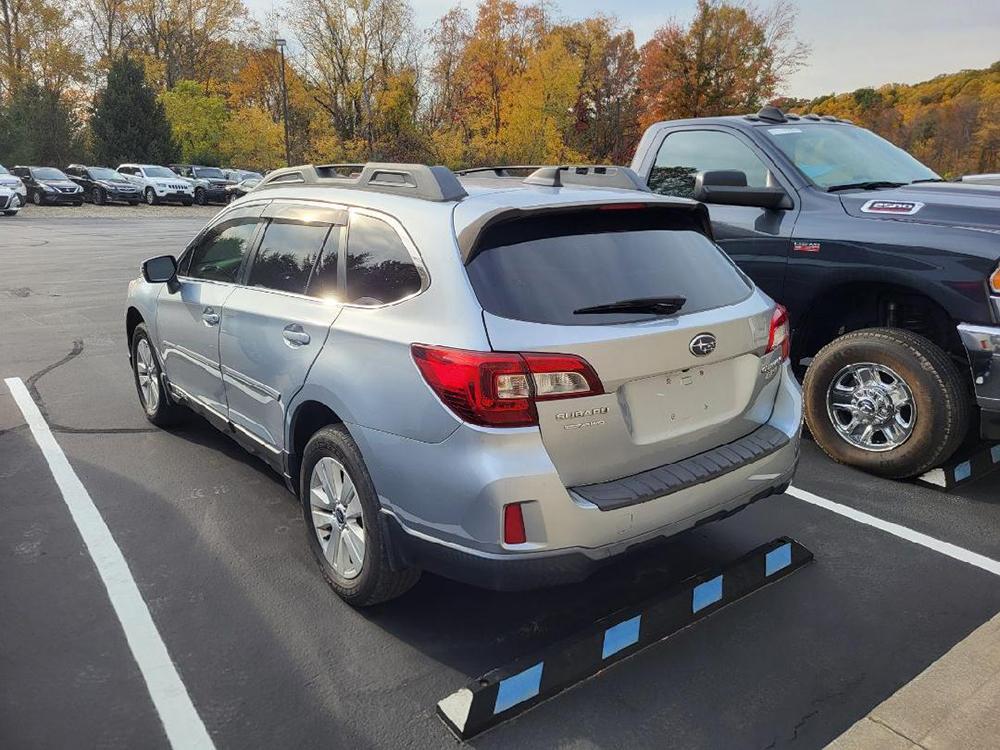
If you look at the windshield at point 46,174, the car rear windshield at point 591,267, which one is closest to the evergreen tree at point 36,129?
the windshield at point 46,174

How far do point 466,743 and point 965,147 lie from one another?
52.3m

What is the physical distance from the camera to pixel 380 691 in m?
2.74

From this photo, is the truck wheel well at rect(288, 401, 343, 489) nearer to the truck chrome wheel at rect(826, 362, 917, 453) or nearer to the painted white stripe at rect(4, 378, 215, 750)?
the painted white stripe at rect(4, 378, 215, 750)

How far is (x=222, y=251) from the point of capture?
14.4 ft

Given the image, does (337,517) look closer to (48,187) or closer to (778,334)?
(778,334)

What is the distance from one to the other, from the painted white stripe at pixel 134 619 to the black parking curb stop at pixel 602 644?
0.83m

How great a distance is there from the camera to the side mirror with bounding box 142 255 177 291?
4652 millimetres

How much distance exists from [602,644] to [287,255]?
2.24 metres

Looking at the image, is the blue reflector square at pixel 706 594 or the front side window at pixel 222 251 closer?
the blue reflector square at pixel 706 594

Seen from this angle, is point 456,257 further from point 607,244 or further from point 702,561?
point 702,561

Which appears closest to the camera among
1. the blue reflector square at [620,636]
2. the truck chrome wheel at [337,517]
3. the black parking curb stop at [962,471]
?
the blue reflector square at [620,636]

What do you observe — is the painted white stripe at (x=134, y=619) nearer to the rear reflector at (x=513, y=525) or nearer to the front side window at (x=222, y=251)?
the rear reflector at (x=513, y=525)

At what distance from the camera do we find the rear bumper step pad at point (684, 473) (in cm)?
268

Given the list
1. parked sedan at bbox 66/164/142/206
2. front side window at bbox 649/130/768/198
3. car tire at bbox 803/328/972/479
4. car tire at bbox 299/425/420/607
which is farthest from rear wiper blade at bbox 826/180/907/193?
parked sedan at bbox 66/164/142/206
